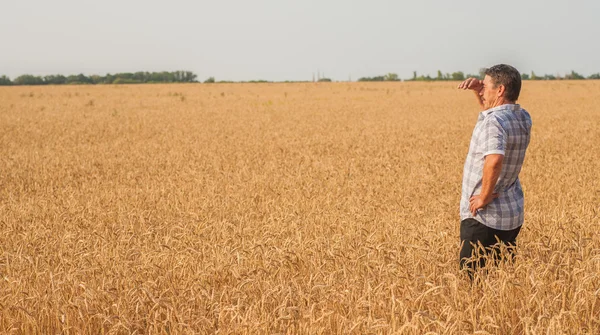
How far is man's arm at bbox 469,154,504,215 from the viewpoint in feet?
11.2

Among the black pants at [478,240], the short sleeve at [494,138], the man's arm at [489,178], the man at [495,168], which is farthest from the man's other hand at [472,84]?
the black pants at [478,240]

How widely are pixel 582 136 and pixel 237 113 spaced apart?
623 inches

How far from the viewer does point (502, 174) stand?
3.62m

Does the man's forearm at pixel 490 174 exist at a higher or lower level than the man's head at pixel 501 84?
lower

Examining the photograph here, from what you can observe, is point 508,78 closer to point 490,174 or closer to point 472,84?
point 472,84

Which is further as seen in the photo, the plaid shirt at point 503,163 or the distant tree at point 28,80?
the distant tree at point 28,80

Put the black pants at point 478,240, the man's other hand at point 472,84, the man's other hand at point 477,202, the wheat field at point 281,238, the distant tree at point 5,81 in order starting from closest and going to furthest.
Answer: the wheat field at point 281,238 < the man's other hand at point 477,202 < the black pants at point 478,240 < the man's other hand at point 472,84 < the distant tree at point 5,81

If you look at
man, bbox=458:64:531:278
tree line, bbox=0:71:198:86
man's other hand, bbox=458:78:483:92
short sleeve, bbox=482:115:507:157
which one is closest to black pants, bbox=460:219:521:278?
man, bbox=458:64:531:278

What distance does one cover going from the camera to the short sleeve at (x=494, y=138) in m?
3.43

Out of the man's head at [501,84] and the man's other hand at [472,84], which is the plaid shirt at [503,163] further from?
the man's other hand at [472,84]

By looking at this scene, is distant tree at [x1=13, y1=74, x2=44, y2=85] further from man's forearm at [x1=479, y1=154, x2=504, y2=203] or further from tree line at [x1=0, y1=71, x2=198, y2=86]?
man's forearm at [x1=479, y1=154, x2=504, y2=203]

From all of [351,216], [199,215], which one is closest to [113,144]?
[199,215]

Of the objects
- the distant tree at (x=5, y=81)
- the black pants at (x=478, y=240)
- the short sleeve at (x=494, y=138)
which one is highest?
the distant tree at (x=5, y=81)

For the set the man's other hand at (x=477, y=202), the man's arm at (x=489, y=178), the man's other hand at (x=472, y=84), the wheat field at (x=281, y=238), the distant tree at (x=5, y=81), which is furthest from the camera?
Answer: the distant tree at (x=5, y=81)
